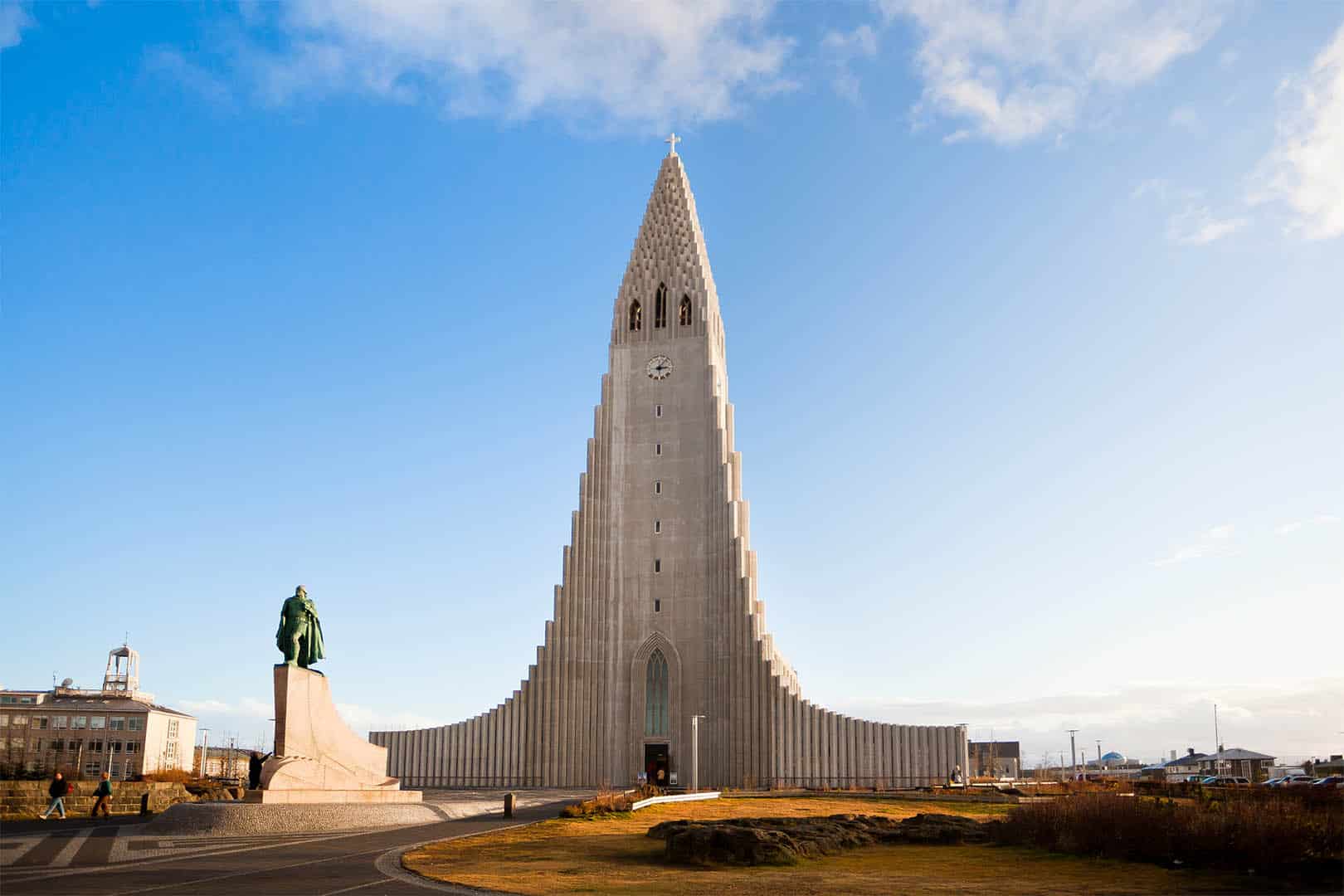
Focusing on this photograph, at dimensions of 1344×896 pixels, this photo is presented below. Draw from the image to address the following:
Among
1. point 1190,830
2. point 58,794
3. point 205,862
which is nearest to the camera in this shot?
point 205,862

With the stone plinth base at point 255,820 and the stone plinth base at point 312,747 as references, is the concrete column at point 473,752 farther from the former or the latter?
the stone plinth base at point 255,820

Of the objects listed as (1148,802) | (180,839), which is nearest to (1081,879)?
(1148,802)

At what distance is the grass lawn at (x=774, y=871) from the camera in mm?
16094

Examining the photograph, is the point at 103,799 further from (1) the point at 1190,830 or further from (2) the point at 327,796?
(1) the point at 1190,830

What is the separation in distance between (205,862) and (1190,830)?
16.3 m

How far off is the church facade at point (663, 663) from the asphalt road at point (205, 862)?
32600mm

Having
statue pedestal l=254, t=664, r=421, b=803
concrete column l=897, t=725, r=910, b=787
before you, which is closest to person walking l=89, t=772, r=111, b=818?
statue pedestal l=254, t=664, r=421, b=803

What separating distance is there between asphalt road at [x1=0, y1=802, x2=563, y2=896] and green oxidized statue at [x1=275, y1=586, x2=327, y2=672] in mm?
5425

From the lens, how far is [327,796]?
92.9ft

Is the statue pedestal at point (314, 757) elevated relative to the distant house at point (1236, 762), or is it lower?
elevated

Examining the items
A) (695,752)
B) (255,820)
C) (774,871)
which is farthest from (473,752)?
(774,871)

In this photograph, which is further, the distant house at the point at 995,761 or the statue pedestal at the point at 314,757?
the distant house at the point at 995,761

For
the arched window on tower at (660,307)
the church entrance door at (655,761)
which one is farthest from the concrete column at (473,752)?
the arched window on tower at (660,307)

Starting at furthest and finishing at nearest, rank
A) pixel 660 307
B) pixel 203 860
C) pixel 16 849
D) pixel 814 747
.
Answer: pixel 660 307
pixel 814 747
pixel 16 849
pixel 203 860
